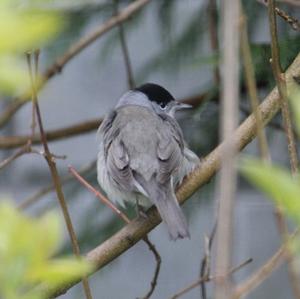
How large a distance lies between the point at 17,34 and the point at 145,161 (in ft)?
7.75

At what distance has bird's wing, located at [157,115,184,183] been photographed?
3209 mm

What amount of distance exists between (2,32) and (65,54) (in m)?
3.31

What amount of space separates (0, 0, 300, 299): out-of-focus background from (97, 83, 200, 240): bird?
0.32 metres

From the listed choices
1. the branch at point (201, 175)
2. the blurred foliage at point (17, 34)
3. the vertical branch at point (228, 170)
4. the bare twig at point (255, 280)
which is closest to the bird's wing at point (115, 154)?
the branch at point (201, 175)

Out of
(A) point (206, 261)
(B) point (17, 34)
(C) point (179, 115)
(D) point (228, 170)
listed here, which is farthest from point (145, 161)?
(B) point (17, 34)

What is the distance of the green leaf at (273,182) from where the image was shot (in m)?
1.01

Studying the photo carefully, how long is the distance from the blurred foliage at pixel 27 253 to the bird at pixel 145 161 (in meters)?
1.73

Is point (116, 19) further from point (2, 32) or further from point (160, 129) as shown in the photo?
point (2, 32)

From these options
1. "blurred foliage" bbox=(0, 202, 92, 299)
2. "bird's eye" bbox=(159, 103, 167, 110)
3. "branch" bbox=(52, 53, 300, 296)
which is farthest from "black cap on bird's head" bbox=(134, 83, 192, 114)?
"blurred foliage" bbox=(0, 202, 92, 299)

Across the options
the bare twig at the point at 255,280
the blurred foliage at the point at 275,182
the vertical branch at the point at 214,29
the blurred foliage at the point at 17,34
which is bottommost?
the vertical branch at the point at 214,29

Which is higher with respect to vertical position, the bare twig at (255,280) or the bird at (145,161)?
the bare twig at (255,280)

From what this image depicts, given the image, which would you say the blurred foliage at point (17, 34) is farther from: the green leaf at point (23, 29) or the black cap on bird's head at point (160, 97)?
the black cap on bird's head at point (160, 97)

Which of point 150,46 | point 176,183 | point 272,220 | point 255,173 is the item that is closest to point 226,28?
point 255,173

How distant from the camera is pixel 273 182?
1.02 m
